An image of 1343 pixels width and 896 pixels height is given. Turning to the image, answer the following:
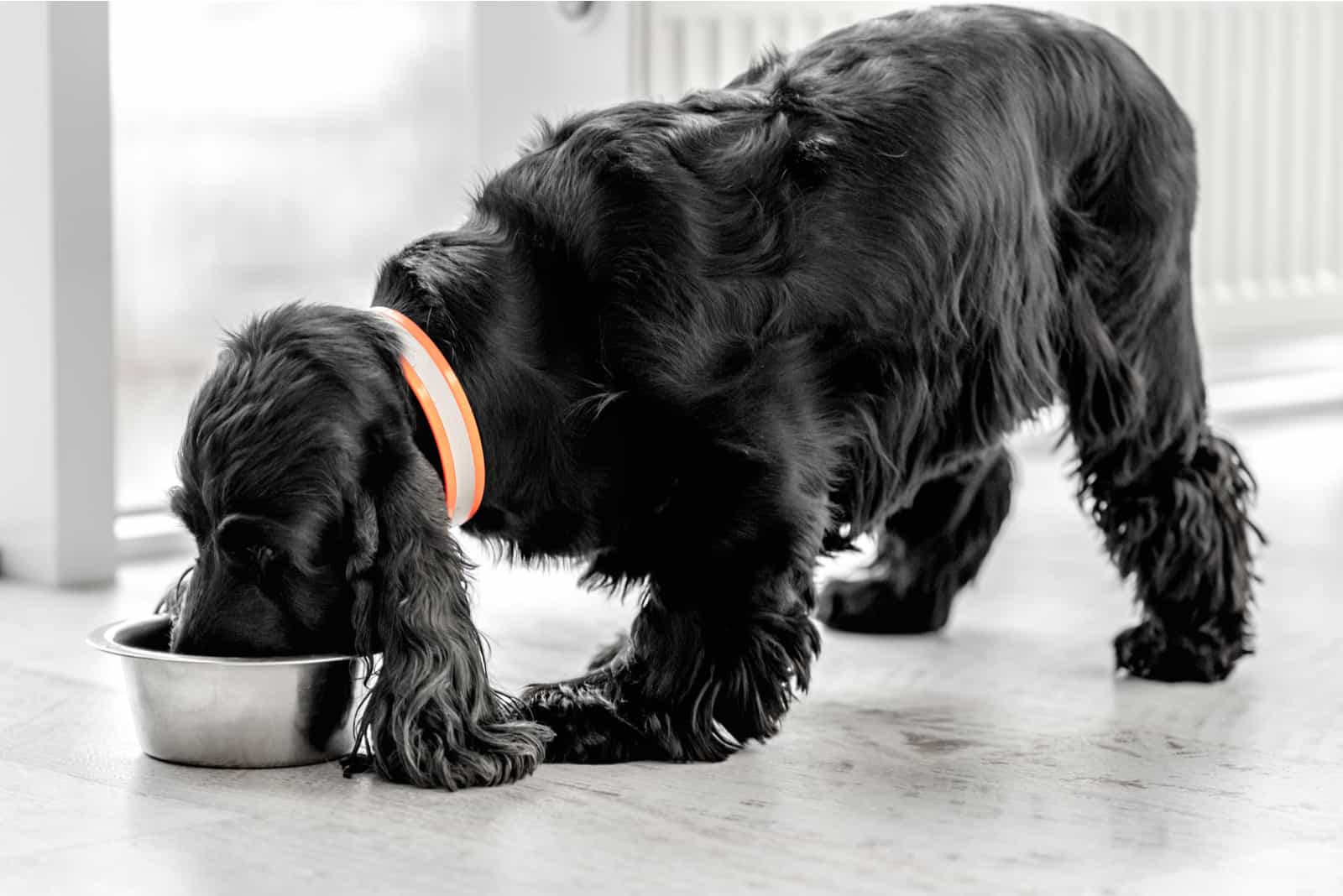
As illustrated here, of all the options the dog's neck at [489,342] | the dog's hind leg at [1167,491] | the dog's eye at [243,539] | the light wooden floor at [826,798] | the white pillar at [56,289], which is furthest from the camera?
the white pillar at [56,289]

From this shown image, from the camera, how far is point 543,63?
3465 mm

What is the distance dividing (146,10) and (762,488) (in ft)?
10.6

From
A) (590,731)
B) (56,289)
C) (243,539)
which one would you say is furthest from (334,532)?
(56,289)

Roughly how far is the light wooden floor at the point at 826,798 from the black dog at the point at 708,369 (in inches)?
4.7

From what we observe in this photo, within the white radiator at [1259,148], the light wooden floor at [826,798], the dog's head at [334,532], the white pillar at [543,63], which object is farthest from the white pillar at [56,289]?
the white radiator at [1259,148]

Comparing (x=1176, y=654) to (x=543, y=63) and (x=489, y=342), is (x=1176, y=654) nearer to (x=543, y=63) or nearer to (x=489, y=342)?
(x=489, y=342)

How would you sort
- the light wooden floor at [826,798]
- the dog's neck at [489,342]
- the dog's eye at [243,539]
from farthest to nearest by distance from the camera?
the dog's neck at [489,342] → the dog's eye at [243,539] → the light wooden floor at [826,798]

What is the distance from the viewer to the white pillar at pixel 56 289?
3.14 metres

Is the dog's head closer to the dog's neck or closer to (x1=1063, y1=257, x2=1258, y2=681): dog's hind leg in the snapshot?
the dog's neck

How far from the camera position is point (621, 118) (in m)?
2.33

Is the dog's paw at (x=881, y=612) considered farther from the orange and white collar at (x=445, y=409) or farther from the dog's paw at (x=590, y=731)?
the orange and white collar at (x=445, y=409)

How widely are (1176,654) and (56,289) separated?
70.3 inches

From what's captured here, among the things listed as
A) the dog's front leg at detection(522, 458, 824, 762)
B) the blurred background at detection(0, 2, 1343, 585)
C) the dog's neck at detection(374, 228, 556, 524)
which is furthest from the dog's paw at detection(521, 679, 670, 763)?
the blurred background at detection(0, 2, 1343, 585)

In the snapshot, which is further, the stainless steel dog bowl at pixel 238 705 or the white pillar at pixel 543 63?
the white pillar at pixel 543 63
